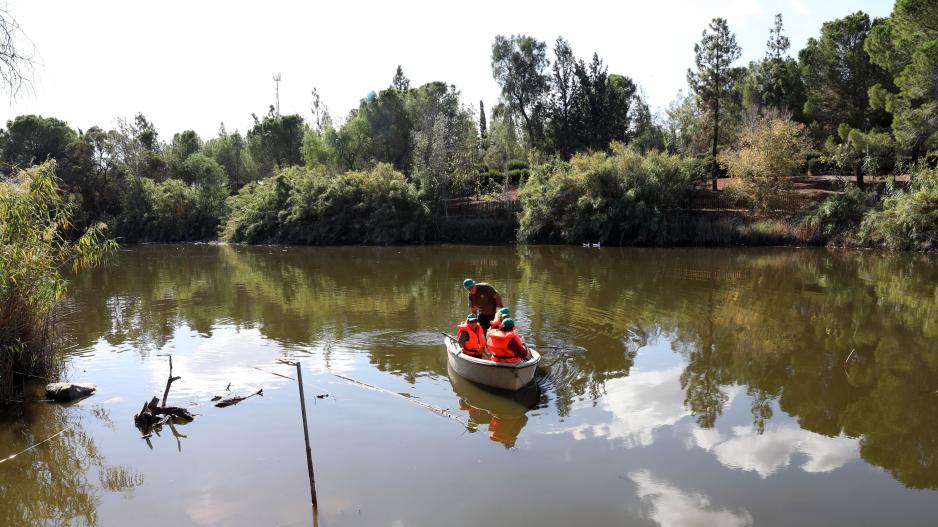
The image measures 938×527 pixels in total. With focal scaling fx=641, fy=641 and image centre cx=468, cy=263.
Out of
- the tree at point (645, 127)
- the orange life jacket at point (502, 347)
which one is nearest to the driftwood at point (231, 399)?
the orange life jacket at point (502, 347)

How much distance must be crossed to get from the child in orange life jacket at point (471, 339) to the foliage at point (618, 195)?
27.5m

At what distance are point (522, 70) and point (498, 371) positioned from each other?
147 ft

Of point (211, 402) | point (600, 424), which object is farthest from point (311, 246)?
point (600, 424)

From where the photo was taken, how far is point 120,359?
1398cm

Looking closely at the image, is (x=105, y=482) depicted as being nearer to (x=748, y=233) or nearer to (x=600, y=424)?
(x=600, y=424)

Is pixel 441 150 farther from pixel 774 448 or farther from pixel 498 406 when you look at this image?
pixel 774 448

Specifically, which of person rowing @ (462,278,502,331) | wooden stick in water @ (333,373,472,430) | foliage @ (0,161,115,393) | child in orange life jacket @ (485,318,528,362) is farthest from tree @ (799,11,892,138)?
foliage @ (0,161,115,393)

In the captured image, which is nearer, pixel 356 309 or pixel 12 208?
pixel 12 208

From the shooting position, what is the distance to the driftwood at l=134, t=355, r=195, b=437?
32.5 feet

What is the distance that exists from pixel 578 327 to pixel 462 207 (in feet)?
102

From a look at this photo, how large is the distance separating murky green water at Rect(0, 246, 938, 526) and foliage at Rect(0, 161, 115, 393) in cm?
105

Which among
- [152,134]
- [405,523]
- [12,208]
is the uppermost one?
[152,134]

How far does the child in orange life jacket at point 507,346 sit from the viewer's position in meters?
10.5

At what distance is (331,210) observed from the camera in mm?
46312
